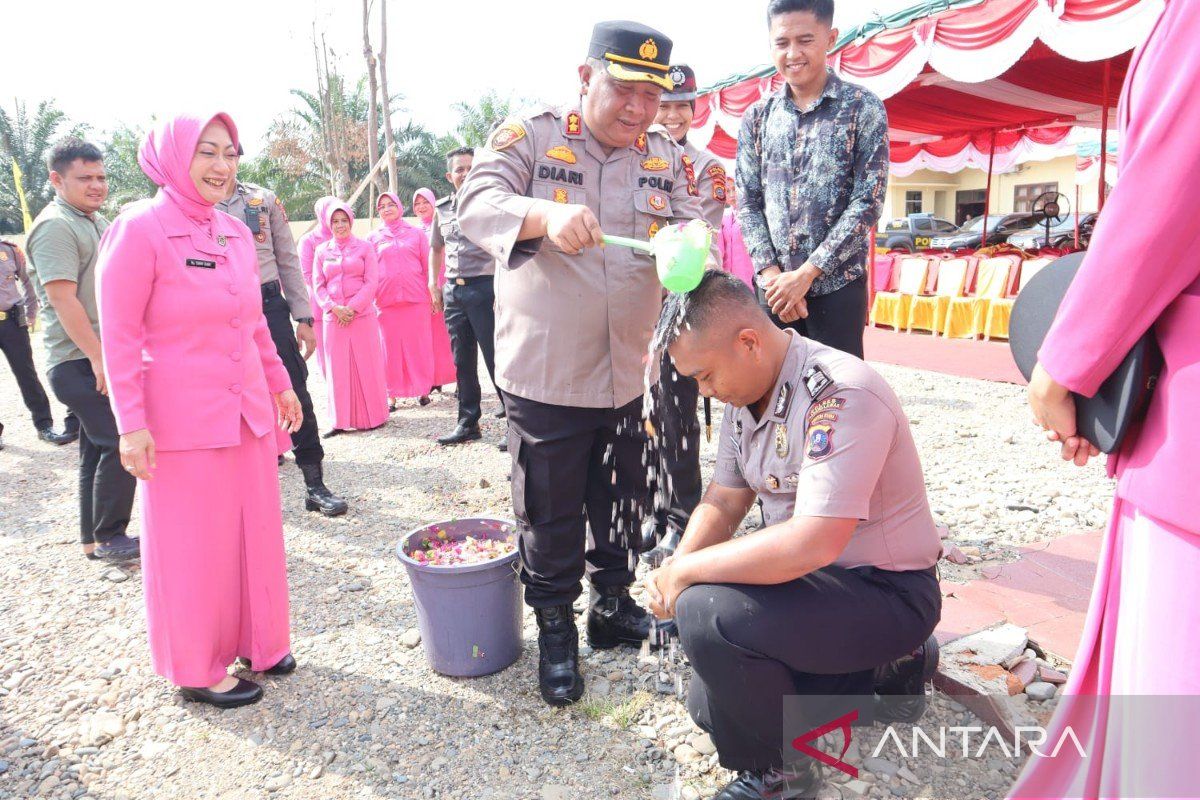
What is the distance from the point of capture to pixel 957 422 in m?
5.88

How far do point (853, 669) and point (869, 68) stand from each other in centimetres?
767

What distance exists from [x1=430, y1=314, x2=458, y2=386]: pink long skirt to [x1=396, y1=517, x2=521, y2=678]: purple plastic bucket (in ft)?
17.1

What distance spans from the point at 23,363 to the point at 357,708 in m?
6.25

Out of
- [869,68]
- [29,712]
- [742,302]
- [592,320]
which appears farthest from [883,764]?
[869,68]

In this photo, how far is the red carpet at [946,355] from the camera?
761 cm

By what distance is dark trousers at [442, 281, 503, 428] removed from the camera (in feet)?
18.5

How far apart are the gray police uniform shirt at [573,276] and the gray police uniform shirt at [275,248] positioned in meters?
2.59

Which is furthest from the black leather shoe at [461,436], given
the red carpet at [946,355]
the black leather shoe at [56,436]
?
the red carpet at [946,355]

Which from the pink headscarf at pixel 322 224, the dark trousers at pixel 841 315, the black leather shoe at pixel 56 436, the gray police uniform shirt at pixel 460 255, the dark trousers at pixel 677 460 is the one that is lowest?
the black leather shoe at pixel 56 436

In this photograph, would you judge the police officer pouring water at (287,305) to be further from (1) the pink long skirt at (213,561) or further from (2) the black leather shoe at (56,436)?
(2) the black leather shoe at (56,436)

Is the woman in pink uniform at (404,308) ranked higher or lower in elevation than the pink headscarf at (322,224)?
lower

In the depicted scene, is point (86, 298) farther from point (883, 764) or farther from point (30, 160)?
point (30, 160)

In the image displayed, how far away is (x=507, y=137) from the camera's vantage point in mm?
2457

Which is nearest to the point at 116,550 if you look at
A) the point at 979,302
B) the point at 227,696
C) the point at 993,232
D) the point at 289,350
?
the point at 289,350
